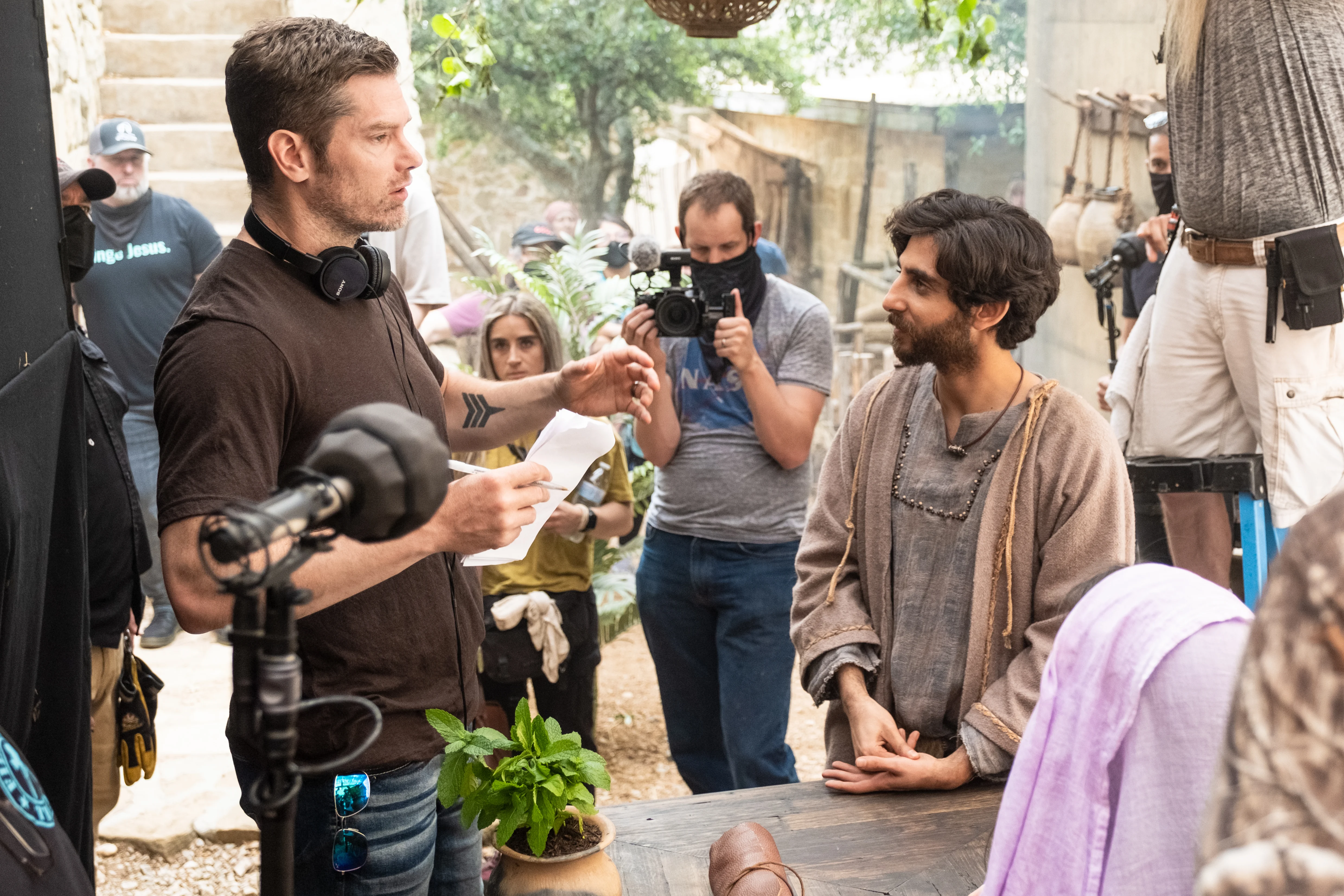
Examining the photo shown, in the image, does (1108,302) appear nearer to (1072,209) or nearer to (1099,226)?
(1099,226)

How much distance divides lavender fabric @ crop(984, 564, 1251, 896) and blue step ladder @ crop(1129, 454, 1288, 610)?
2063mm

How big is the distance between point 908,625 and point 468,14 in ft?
7.83

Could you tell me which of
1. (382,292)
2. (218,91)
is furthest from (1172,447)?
(218,91)

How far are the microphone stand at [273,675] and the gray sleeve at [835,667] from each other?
1.55 meters

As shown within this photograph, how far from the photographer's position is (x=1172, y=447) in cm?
324

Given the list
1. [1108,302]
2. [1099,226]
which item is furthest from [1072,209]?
[1108,302]

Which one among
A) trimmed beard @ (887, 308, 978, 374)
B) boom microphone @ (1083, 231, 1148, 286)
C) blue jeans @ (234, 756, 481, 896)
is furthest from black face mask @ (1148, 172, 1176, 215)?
blue jeans @ (234, 756, 481, 896)

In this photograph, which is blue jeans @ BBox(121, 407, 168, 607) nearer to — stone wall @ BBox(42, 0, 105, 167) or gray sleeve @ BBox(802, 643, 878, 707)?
stone wall @ BBox(42, 0, 105, 167)

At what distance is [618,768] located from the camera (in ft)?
15.7

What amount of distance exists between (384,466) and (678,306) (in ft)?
7.05

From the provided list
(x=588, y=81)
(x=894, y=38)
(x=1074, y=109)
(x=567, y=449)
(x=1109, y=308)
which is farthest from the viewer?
(x=894, y=38)

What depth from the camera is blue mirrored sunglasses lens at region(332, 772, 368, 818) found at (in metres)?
1.73

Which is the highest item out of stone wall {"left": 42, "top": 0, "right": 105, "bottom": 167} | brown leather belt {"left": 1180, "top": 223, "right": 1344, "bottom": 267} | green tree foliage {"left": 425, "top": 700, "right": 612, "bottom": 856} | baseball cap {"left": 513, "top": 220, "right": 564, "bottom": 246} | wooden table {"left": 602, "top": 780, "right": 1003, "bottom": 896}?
stone wall {"left": 42, "top": 0, "right": 105, "bottom": 167}

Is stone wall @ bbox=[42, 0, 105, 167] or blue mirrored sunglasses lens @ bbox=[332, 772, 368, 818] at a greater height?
stone wall @ bbox=[42, 0, 105, 167]
